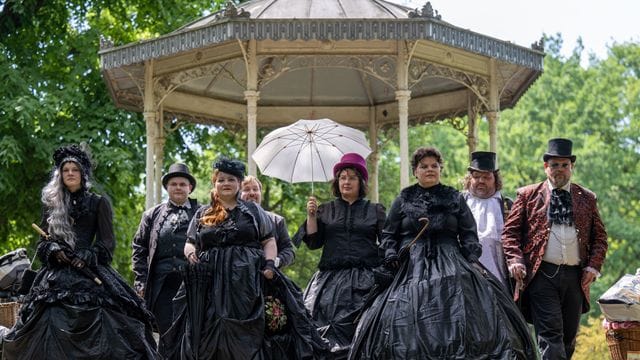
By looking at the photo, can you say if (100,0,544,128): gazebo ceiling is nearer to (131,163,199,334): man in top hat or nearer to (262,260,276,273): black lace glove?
(131,163,199,334): man in top hat

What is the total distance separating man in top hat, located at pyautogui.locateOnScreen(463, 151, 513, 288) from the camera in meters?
10.1

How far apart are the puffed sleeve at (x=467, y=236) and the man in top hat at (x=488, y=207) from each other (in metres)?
1.16

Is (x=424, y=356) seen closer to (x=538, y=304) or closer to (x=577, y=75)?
(x=538, y=304)

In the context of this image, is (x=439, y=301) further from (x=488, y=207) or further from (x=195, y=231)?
(x=488, y=207)

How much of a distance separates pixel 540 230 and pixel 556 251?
0.22 meters

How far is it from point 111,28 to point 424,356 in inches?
658

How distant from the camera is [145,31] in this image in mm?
23297

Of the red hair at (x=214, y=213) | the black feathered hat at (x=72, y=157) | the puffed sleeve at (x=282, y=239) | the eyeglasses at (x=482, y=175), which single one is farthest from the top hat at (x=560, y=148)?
the black feathered hat at (x=72, y=157)

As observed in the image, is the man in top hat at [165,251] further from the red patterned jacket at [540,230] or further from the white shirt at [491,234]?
the red patterned jacket at [540,230]

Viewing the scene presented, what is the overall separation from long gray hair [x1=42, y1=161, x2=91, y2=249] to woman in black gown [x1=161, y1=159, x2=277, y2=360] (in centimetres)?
96

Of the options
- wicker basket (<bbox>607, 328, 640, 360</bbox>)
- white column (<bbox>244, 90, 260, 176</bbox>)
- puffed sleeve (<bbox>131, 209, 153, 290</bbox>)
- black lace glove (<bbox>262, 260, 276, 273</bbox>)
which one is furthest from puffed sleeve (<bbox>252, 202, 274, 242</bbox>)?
white column (<bbox>244, 90, 260, 176</bbox>)

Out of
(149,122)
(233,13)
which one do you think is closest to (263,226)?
(233,13)

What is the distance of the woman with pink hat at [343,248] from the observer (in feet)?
31.4

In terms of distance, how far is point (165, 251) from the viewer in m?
10.4
